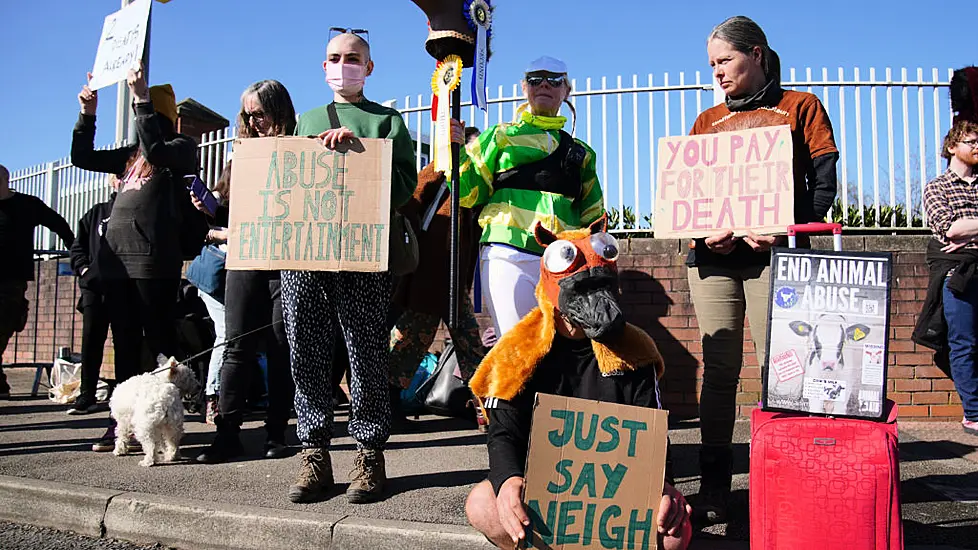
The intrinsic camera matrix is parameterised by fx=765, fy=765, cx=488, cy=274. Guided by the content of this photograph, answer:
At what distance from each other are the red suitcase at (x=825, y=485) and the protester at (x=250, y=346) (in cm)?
271

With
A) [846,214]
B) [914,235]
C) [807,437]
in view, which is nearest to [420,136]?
[846,214]

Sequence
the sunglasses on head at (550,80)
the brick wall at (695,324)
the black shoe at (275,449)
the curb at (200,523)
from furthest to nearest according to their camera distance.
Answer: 1. the brick wall at (695,324)
2. the black shoe at (275,449)
3. the sunglasses on head at (550,80)
4. the curb at (200,523)

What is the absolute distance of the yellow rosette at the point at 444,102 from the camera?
3840mm

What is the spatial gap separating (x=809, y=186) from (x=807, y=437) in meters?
1.28

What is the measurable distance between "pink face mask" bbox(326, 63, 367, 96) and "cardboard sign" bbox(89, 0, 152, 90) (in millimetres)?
1681

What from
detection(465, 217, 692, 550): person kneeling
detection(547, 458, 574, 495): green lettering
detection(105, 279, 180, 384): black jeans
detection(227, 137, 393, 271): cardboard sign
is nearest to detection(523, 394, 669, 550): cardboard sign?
detection(547, 458, 574, 495): green lettering

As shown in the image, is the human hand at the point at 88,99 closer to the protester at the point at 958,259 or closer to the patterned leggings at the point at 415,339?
the patterned leggings at the point at 415,339

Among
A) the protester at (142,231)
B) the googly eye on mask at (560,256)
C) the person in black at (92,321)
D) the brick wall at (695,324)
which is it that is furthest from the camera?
the person in black at (92,321)

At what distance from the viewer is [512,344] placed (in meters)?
2.77

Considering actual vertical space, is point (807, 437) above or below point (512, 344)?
below

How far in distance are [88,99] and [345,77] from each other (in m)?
2.34

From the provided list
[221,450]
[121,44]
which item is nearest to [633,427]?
[221,450]

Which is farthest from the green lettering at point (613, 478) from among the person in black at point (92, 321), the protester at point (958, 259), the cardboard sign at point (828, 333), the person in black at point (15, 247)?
the person in black at point (15, 247)

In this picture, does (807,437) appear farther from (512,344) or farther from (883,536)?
(512,344)
